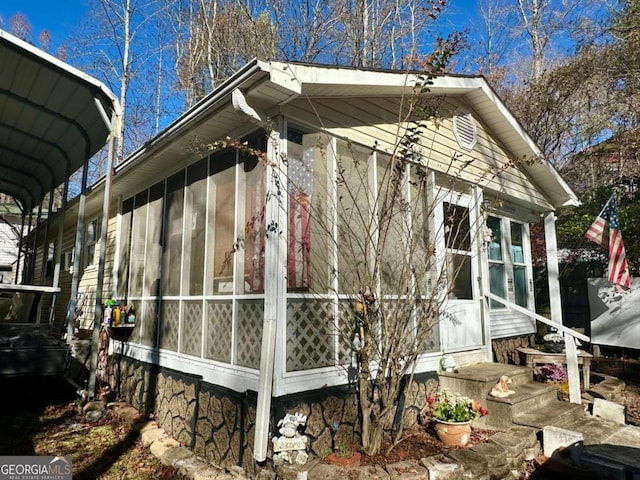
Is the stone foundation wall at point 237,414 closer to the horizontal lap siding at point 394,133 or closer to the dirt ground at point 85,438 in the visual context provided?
the dirt ground at point 85,438

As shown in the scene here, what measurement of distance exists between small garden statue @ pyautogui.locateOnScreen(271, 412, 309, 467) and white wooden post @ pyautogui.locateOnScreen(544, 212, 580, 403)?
3.72m

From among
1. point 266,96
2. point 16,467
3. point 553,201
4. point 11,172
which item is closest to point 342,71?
point 266,96

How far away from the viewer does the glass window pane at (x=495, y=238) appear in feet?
21.8

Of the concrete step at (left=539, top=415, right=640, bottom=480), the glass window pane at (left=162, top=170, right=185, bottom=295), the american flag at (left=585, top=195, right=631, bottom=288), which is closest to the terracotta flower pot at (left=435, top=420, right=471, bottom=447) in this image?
the concrete step at (left=539, top=415, right=640, bottom=480)

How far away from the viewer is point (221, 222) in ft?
14.6

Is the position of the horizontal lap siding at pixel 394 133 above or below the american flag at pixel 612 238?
above

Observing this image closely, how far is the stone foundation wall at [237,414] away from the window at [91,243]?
4.39 metres

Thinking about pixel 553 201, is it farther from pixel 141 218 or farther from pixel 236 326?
pixel 141 218

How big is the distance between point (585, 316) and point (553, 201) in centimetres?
437

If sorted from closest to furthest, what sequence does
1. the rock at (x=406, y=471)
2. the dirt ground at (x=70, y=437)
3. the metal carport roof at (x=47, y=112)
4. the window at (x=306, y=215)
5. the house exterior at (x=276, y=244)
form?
the rock at (x=406, y=471), the house exterior at (x=276, y=244), the window at (x=306, y=215), the dirt ground at (x=70, y=437), the metal carport roof at (x=47, y=112)

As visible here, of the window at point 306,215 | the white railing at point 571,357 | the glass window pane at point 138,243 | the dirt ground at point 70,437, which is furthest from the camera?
the glass window pane at point 138,243

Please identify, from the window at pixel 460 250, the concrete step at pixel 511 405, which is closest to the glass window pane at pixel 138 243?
the window at pixel 460 250

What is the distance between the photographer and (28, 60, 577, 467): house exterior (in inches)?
142

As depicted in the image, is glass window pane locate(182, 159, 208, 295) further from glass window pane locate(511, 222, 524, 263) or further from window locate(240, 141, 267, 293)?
glass window pane locate(511, 222, 524, 263)
